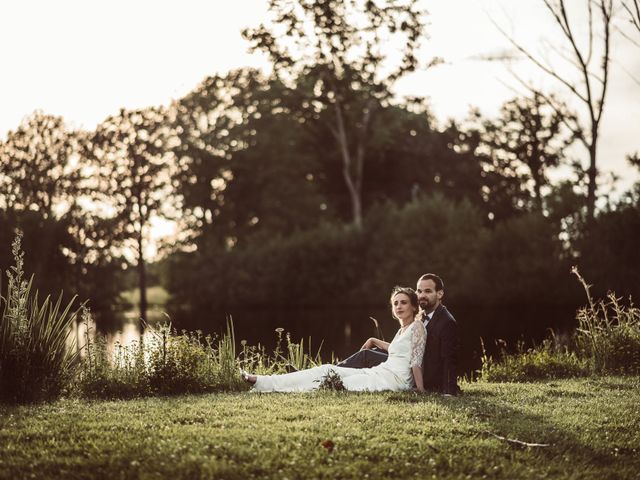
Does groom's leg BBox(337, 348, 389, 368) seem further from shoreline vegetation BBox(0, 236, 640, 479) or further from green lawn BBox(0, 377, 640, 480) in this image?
green lawn BBox(0, 377, 640, 480)

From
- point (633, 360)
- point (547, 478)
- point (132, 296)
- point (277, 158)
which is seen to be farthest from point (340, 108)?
point (547, 478)

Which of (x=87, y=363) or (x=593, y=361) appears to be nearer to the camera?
(x=87, y=363)

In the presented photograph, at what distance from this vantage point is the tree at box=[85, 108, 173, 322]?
46438mm

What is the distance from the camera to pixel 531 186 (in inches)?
2201

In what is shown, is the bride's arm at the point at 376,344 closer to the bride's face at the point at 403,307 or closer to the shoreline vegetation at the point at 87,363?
the bride's face at the point at 403,307

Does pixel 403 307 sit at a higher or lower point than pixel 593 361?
higher

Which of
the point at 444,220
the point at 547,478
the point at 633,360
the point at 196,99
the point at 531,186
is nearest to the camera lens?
the point at 547,478

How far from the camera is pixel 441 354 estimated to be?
10016mm

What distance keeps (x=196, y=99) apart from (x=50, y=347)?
140 ft

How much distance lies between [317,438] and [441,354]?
326cm

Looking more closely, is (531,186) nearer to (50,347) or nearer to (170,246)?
(170,246)

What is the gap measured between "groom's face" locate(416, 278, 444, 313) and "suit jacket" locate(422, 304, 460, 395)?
98mm

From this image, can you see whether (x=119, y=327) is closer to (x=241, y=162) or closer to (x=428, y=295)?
(x=241, y=162)

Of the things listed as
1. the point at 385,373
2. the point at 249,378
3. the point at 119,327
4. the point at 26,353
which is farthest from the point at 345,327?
the point at 26,353
